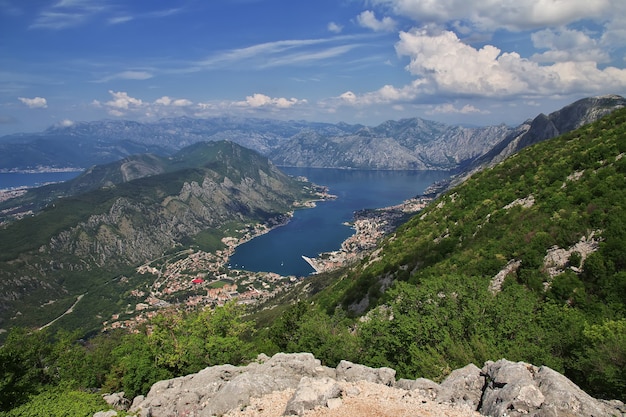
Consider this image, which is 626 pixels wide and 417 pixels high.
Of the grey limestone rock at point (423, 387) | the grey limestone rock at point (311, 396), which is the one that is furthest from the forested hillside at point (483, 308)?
the grey limestone rock at point (311, 396)

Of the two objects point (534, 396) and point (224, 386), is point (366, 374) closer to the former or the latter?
point (224, 386)

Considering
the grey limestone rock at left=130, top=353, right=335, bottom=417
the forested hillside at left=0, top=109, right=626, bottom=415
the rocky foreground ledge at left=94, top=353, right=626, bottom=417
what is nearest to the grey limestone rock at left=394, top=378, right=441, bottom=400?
the rocky foreground ledge at left=94, top=353, right=626, bottom=417

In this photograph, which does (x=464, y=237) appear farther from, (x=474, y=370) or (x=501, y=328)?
(x=474, y=370)

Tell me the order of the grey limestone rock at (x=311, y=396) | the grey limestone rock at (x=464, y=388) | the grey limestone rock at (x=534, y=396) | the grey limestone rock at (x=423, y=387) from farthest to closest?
1. the grey limestone rock at (x=423, y=387)
2. the grey limestone rock at (x=464, y=388)
3. the grey limestone rock at (x=311, y=396)
4. the grey limestone rock at (x=534, y=396)

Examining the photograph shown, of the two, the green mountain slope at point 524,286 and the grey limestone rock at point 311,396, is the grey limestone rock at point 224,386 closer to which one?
the grey limestone rock at point 311,396

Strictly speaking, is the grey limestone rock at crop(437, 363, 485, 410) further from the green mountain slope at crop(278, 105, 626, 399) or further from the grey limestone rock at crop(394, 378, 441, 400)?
the green mountain slope at crop(278, 105, 626, 399)

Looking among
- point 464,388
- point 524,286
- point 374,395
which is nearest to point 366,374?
point 374,395

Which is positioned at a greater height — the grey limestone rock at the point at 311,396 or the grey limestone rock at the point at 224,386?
the grey limestone rock at the point at 311,396
